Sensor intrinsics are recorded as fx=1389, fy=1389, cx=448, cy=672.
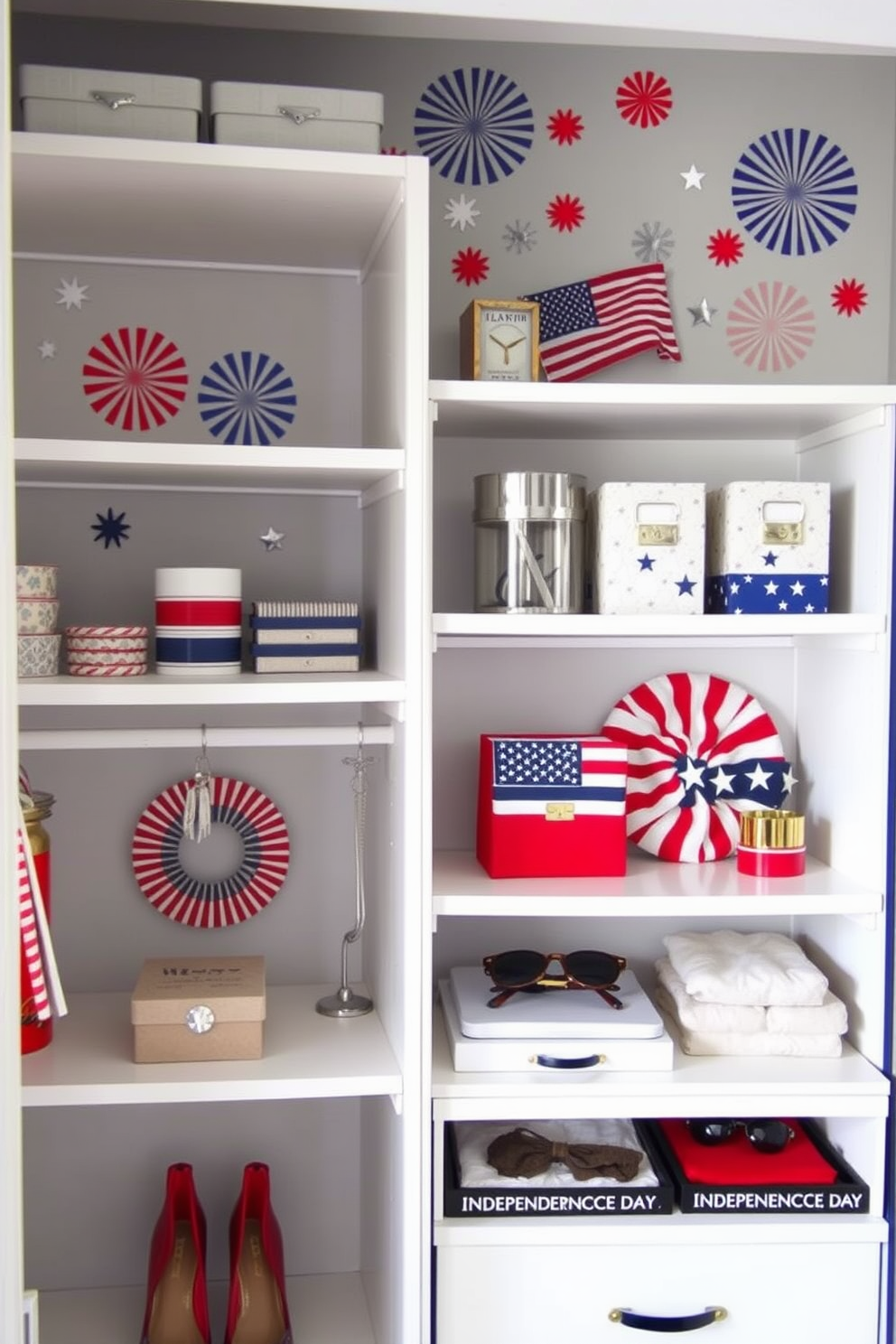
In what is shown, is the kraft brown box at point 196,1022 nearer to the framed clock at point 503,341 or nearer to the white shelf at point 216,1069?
the white shelf at point 216,1069

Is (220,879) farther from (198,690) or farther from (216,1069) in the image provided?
(198,690)

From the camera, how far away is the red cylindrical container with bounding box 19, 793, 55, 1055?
209 cm

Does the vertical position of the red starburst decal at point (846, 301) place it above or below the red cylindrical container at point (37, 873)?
above

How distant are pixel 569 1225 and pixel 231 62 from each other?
2001 mm

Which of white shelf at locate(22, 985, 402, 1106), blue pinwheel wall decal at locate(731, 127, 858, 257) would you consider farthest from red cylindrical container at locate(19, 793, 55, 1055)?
blue pinwheel wall decal at locate(731, 127, 858, 257)

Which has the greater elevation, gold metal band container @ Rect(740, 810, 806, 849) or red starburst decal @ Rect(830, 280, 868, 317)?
red starburst decal @ Rect(830, 280, 868, 317)

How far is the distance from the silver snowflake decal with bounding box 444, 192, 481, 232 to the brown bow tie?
156cm

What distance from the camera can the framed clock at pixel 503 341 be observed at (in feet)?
7.33

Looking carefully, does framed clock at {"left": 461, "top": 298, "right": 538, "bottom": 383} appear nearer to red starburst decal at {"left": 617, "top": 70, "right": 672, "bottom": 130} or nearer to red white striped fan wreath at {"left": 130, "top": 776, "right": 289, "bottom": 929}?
red starburst decal at {"left": 617, "top": 70, "right": 672, "bottom": 130}

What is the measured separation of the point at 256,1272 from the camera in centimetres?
224

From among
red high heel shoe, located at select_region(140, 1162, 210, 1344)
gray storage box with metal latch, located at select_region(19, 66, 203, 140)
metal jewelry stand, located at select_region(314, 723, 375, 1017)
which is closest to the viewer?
gray storage box with metal latch, located at select_region(19, 66, 203, 140)

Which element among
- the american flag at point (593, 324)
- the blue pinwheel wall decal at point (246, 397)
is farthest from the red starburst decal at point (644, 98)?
the blue pinwheel wall decal at point (246, 397)

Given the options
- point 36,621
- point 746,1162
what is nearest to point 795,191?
point 36,621

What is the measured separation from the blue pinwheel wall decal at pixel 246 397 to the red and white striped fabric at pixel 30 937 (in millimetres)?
913
